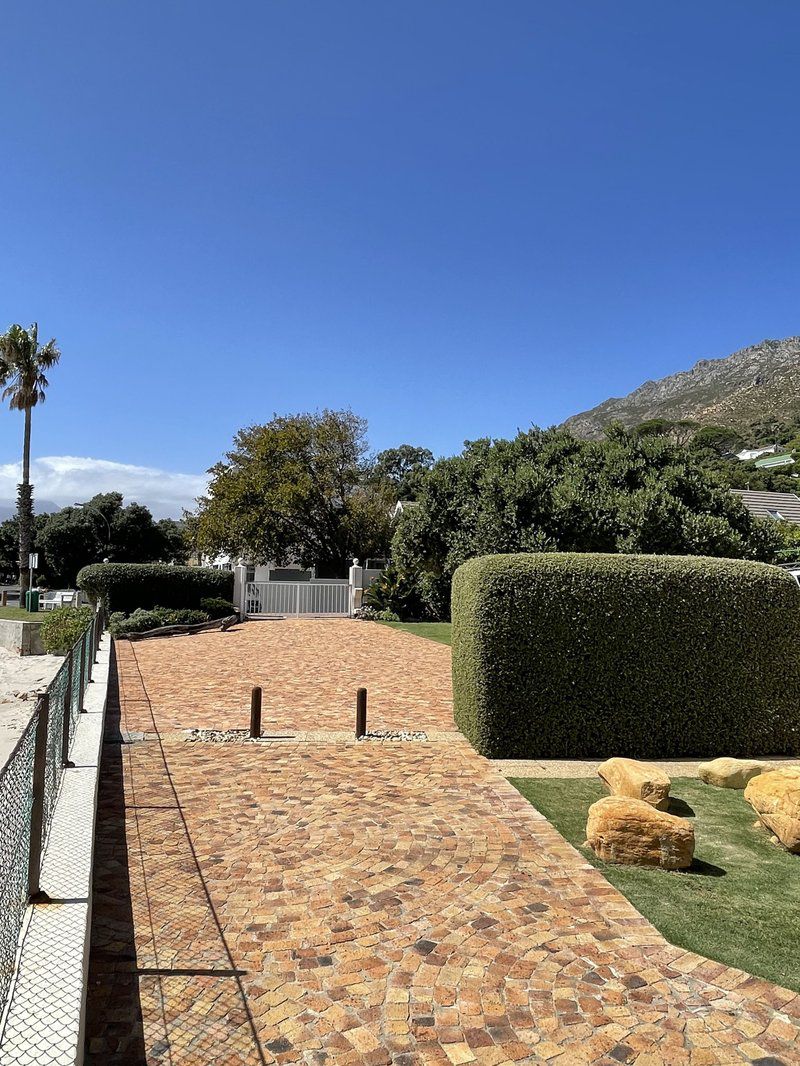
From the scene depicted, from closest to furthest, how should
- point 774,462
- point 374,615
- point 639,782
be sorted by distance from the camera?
point 639,782 → point 374,615 → point 774,462

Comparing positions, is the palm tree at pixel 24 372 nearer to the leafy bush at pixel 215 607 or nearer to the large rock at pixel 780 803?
the leafy bush at pixel 215 607

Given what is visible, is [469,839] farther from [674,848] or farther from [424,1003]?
[424,1003]

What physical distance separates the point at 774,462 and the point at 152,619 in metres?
72.3

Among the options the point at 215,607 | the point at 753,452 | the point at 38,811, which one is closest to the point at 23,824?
the point at 38,811

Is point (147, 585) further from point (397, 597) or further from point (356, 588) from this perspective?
point (397, 597)

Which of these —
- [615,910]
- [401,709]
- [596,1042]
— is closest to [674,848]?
[615,910]

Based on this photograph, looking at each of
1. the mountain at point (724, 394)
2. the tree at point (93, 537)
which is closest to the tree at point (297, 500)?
the tree at point (93, 537)

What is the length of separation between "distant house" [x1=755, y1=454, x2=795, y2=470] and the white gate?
5959 centimetres

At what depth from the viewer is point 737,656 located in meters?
8.89

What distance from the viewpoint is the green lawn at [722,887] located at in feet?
13.9

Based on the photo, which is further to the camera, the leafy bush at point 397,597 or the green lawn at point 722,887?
the leafy bush at point 397,597

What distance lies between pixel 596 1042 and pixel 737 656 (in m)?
6.55

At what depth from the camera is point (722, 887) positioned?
5148 mm

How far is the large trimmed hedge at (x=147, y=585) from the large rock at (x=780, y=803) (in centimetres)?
2303
